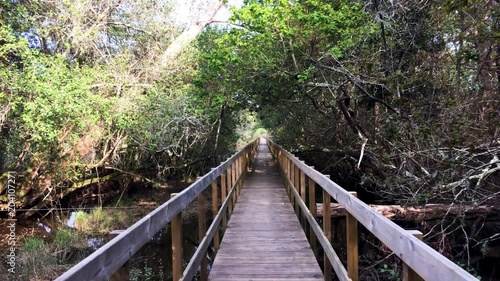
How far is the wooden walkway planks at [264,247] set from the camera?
4.01 metres

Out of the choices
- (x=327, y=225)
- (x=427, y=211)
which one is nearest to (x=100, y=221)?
(x=427, y=211)

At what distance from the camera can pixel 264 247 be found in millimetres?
4969

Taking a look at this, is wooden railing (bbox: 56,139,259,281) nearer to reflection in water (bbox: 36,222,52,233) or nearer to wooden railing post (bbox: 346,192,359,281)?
wooden railing post (bbox: 346,192,359,281)

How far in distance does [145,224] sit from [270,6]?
10.1 m

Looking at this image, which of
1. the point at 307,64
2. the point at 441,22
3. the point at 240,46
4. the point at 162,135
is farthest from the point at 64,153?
the point at 441,22

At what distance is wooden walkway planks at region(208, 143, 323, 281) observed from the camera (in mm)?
4012

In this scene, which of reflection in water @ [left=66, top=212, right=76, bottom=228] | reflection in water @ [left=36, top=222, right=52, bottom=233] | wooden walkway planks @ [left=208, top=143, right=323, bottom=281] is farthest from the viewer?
reflection in water @ [left=66, top=212, right=76, bottom=228]

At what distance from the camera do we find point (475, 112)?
21.5 feet

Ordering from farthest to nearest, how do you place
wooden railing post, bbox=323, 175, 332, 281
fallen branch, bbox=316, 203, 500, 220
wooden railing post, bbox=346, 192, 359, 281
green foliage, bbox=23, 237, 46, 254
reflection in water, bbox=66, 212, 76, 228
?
reflection in water, bbox=66, 212, 76, 228 → green foliage, bbox=23, 237, 46, 254 → fallen branch, bbox=316, 203, 500, 220 → wooden railing post, bbox=323, 175, 332, 281 → wooden railing post, bbox=346, 192, 359, 281

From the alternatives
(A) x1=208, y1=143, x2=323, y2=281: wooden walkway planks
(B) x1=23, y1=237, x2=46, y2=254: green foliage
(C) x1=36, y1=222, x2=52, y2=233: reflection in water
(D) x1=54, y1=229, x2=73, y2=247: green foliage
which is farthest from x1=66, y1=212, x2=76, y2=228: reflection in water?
(A) x1=208, y1=143, x2=323, y2=281: wooden walkway planks

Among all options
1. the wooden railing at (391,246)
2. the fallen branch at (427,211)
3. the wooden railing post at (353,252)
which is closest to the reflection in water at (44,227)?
the fallen branch at (427,211)

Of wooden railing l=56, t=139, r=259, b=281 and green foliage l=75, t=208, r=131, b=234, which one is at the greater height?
wooden railing l=56, t=139, r=259, b=281

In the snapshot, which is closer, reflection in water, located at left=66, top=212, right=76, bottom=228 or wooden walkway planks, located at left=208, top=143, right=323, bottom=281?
wooden walkway planks, located at left=208, top=143, right=323, bottom=281

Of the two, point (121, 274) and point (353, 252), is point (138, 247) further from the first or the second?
point (353, 252)
